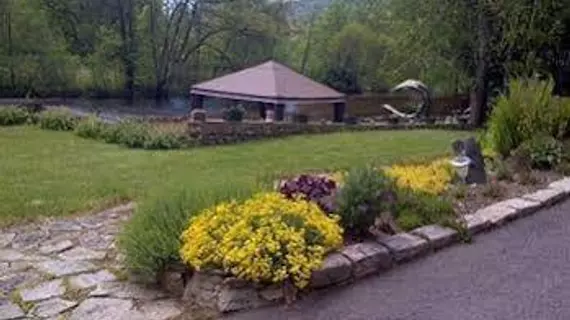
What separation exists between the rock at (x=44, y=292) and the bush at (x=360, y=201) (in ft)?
5.74

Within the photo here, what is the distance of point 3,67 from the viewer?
20453 mm

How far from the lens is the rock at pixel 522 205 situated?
5.21m

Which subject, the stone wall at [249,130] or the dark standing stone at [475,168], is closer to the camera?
the dark standing stone at [475,168]

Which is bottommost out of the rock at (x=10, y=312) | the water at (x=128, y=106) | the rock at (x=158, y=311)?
the water at (x=128, y=106)

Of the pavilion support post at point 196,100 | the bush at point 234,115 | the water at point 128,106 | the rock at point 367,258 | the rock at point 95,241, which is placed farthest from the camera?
the water at point 128,106

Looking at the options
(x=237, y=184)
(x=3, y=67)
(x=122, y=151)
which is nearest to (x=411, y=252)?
(x=237, y=184)

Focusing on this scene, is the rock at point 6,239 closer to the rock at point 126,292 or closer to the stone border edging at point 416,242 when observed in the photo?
the rock at point 126,292

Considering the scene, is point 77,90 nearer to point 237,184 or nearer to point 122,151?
point 122,151

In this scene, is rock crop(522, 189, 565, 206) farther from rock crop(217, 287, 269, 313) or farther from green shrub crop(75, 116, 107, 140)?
green shrub crop(75, 116, 107, 140)

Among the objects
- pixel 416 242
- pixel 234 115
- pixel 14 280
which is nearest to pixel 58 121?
pixel 234 115

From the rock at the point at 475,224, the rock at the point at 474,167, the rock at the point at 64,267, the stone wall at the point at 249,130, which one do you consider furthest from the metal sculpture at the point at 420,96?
the rock at the point at 64,267

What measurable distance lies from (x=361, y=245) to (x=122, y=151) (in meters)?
7.39

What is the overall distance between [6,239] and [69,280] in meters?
1.18

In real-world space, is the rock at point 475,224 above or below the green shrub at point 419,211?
below
